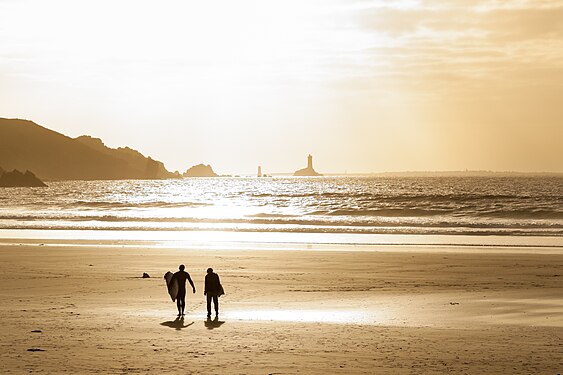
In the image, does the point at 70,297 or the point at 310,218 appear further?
the point at 310,218

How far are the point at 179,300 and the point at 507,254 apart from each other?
2020 centimetres

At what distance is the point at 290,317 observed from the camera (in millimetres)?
17391

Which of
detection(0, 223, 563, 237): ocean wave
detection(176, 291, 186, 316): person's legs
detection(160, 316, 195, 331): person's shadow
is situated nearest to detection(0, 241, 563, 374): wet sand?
detection(160, 316, 195, 331): person's shadow

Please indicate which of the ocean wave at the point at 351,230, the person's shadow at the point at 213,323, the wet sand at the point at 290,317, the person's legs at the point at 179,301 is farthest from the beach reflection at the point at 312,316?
the ocean wave at the point at 351,230

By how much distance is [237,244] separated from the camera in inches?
1533

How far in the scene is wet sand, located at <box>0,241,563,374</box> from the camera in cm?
1315

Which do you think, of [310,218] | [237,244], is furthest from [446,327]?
[310,218]

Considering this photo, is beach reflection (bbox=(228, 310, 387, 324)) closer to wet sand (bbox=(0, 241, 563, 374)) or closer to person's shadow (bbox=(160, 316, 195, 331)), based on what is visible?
wet sand (bbox=(0, 241, 563, 374))

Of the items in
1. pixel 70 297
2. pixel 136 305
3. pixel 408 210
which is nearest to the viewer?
pixel 136 305

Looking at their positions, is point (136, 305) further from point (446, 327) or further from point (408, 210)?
point (408, 210)

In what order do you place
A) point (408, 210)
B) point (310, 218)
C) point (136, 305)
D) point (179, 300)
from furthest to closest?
point (408, 210) → point (310, 218) → point (136, 305) → point (179, 300)

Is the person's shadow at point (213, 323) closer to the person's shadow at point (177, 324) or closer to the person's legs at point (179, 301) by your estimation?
the person's shadow at point (177, 324)

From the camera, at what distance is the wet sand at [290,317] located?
13.1 metres

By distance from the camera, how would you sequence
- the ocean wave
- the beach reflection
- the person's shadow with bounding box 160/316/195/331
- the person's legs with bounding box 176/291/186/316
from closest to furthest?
the person's shadow with bounding box 160/316/195/331 → the beach reflection → the person's legs with bounding box 176/291/186/316 → the ocean wave
